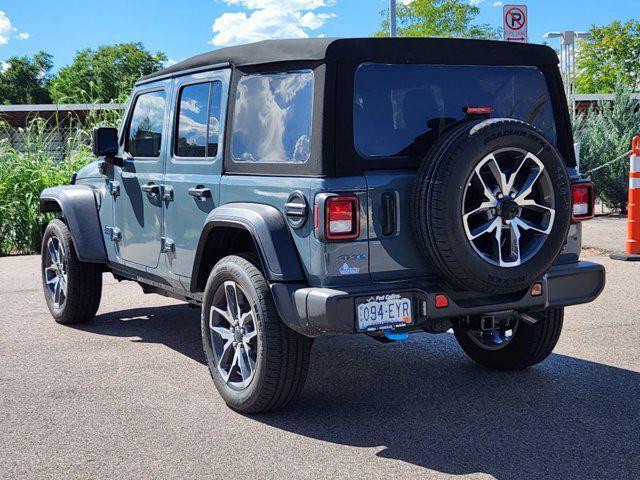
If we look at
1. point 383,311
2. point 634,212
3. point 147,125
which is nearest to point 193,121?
point 147,125

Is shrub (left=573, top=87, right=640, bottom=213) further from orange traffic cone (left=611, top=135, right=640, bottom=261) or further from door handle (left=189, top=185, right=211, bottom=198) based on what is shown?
door handle (left=189, top=185, right=211, bottom=198)

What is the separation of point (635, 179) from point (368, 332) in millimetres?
6122

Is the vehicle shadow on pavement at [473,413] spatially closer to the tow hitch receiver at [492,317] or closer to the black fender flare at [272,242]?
the tow hitch receiver at [492,317]

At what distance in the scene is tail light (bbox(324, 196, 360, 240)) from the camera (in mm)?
3869

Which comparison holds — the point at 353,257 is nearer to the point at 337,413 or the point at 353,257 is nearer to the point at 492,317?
the point at 492,317

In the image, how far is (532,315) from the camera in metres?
4.59

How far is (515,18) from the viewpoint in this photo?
1088 centimetres

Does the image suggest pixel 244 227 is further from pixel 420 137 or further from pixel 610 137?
pixel 610 137

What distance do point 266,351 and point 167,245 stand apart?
55.9 inches

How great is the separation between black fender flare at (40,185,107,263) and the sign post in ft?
20.8

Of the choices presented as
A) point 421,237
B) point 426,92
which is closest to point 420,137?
point 426,92

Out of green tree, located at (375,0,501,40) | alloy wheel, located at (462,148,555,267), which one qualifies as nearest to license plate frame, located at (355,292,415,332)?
alloy wheel, located at (462,148,555,267)

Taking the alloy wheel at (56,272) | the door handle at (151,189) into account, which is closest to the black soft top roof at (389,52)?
the door handle at (151,189)

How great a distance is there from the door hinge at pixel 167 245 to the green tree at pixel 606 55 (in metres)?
60.9
